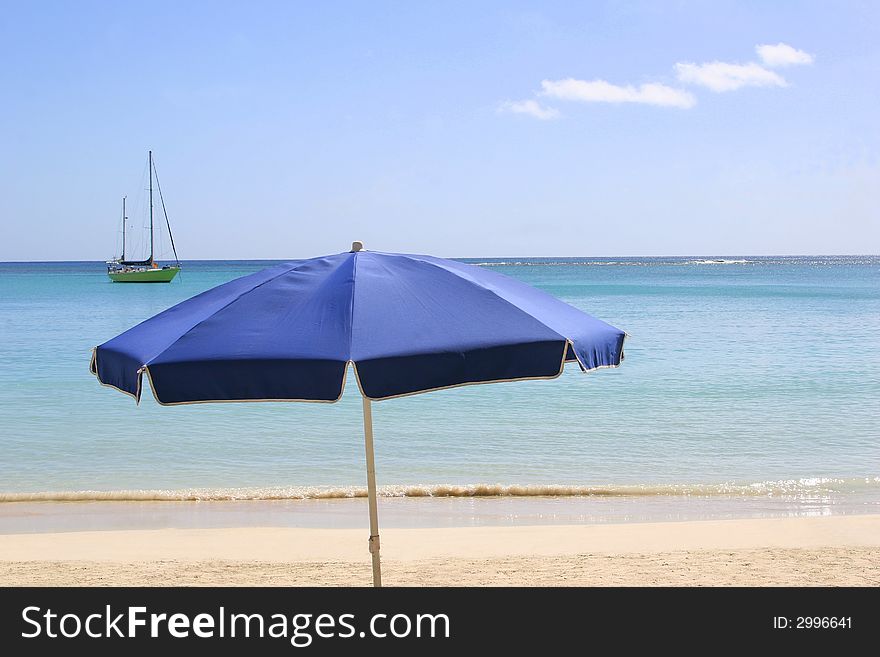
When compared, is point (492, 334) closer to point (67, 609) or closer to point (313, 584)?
point (67, 609)

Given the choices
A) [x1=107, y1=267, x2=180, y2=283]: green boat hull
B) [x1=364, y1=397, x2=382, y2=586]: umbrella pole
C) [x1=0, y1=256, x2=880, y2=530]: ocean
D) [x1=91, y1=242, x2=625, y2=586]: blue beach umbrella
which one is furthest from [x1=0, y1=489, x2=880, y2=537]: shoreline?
[x1=107, y1=267, x2=180, y2=283]: green boat hull

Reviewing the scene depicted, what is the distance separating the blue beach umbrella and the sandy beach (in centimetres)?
301

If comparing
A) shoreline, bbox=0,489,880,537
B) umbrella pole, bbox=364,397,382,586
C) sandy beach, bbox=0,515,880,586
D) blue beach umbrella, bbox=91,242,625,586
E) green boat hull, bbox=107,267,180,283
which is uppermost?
green boat hull, bbox=107,267,180,283

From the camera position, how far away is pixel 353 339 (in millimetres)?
3229

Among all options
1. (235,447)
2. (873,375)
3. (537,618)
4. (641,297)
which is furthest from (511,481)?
(641,297)

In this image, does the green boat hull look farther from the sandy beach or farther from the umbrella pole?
the umbrella pole

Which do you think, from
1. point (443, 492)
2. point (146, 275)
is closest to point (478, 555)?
point (443, 492)

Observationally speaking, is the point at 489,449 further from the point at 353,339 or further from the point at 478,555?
the point at 353,339

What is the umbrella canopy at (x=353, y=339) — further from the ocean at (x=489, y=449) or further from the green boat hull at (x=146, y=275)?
the green boat hull at (x=146, y=275)

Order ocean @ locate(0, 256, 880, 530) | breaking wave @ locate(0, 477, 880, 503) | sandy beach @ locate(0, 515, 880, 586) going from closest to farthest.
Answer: sandy beach @ locate(0, 515, 880, 586) → ocean @ locate(0, 256, 880, 530) → breaking wave @ locate(0, 477, 880, 503)

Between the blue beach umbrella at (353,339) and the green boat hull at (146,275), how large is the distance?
70817mm

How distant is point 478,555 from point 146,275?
6889 centimetres

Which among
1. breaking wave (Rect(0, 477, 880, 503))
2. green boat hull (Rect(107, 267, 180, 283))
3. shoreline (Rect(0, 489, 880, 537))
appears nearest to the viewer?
shoreline (Rect(0, 489, 880, 537))

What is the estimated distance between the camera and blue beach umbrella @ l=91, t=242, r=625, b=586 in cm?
315
